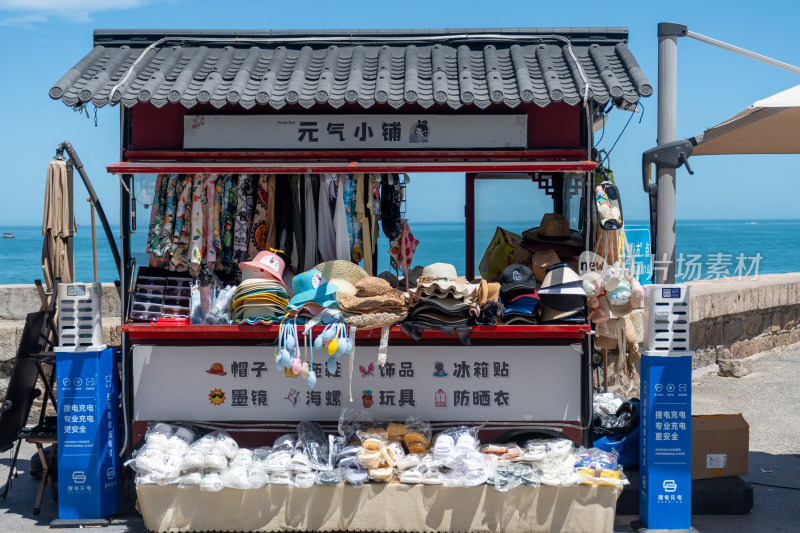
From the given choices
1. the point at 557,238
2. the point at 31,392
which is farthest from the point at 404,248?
the point at 31,392

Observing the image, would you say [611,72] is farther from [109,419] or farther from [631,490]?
[109,419]

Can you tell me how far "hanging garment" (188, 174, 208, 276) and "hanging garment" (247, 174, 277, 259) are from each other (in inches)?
15.5

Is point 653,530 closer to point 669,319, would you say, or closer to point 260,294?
point 669,319

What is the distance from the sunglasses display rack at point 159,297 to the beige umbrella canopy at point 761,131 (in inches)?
165

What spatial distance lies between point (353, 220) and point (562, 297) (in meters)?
1.80

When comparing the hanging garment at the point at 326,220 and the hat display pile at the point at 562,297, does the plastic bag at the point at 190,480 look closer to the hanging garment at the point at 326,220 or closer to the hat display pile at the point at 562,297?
the hanging garment at the point at 326,220

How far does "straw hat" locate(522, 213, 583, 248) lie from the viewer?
21.0 feet

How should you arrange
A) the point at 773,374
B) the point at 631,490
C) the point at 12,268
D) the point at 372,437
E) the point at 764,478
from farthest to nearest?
the point at 12,268, the point at 773,374, the point at 764,478, the point at 631,490, the point at 372,437

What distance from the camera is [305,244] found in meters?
6.41

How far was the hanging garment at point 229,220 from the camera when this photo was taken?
625 centimetres

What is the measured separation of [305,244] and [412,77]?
1625 mm

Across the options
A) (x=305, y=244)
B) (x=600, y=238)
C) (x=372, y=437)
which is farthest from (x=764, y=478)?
(x=305, y=244)

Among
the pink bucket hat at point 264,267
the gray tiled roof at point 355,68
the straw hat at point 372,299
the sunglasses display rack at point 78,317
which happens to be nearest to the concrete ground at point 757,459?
the sunglasses display rack at point 78,317

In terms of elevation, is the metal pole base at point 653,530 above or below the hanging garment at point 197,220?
below
